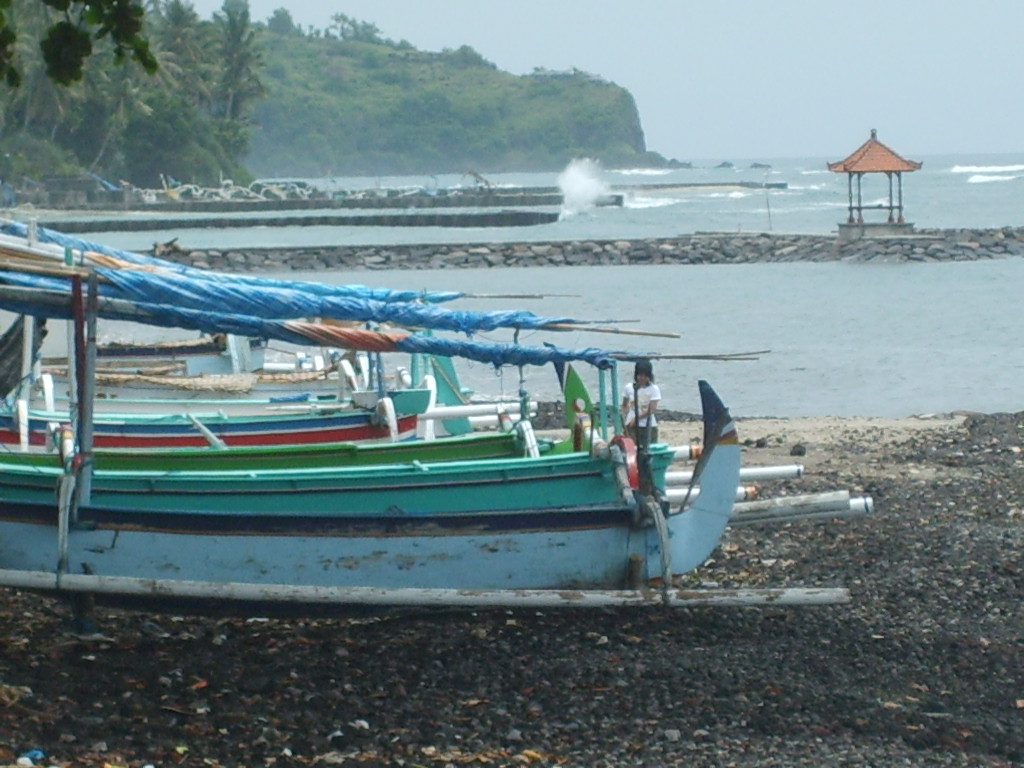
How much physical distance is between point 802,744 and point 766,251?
45.4 meters

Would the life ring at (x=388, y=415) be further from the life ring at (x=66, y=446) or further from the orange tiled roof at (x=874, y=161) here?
the orange tiled roof at (x=874, y=161)

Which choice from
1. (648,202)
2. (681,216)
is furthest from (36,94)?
(648,202)

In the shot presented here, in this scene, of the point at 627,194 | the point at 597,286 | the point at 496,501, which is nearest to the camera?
the point at 496,501

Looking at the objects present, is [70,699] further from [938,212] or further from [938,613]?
[938,212]

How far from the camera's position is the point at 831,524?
11953mm

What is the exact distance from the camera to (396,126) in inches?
7254

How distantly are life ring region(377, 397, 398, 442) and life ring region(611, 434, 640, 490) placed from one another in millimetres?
2611

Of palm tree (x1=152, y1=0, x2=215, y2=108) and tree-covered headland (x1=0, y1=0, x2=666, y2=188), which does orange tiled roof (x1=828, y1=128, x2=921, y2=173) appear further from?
palm tree (x1=152, y1=0, x2=215, y2=108)

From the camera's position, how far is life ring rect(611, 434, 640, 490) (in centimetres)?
922

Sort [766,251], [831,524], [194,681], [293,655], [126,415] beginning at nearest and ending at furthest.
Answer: [194,681] < [293,655] < [831,524] < [126,415] < [766,251]

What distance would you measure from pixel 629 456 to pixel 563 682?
5.66 feet

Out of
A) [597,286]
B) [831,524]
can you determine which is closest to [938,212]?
[597,286]

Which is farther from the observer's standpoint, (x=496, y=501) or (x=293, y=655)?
(x=496, y=501)

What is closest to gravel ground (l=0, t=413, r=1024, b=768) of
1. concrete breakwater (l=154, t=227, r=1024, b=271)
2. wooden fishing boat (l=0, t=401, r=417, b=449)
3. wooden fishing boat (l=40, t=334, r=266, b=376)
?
wooden fishing boat (l=0, t=401, r=417, b=449)
